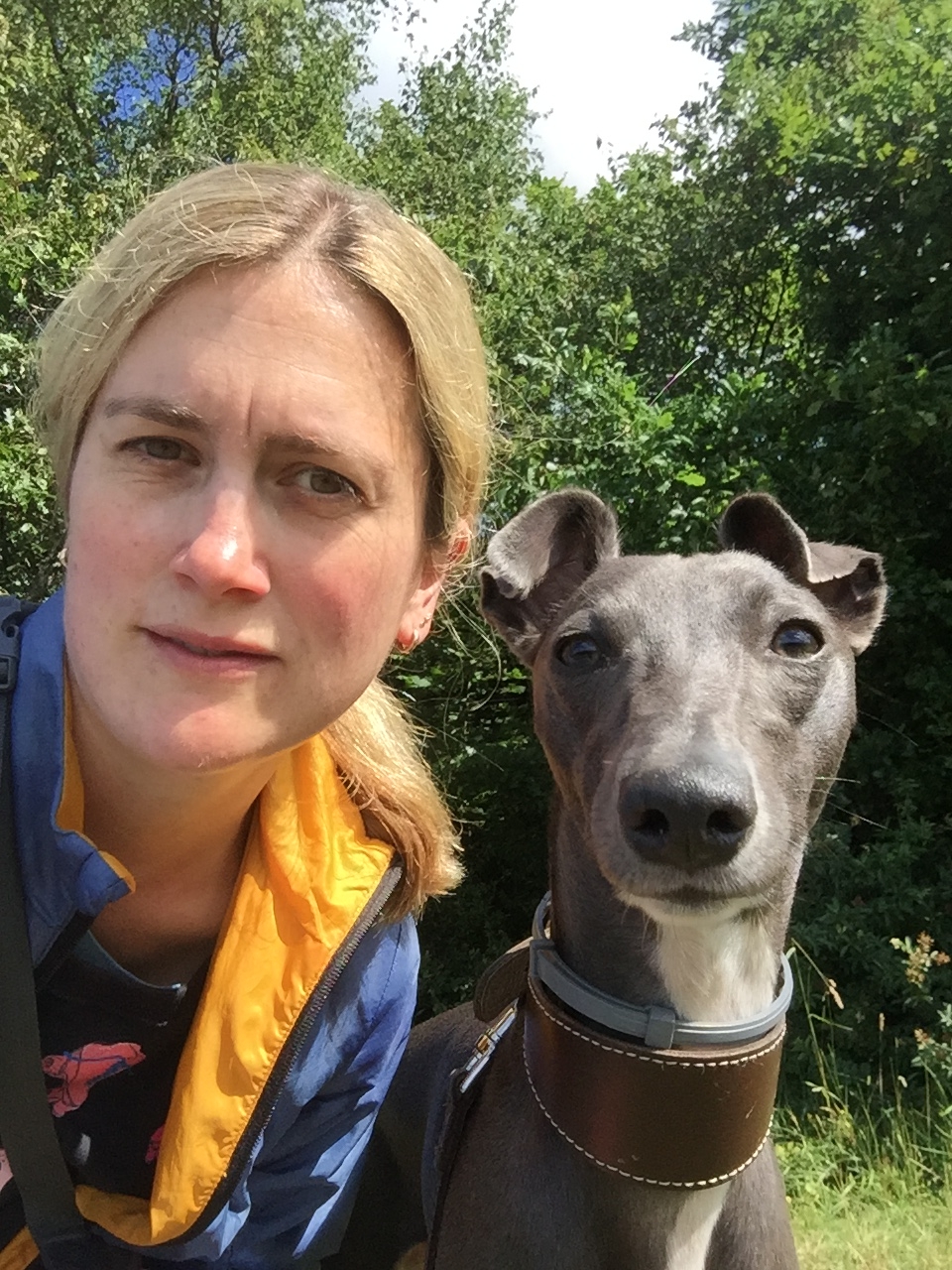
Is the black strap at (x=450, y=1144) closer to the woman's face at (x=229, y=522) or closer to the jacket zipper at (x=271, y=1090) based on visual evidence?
the jacket zipper at (x=271, y=1090)

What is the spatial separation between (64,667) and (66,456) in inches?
18.1

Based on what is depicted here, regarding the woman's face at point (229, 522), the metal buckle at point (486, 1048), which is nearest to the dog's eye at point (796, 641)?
the woman's face at point (229, 522)

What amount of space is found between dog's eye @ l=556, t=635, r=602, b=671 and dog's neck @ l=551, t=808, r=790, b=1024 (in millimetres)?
361

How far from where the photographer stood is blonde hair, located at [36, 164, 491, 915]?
5.71 ft

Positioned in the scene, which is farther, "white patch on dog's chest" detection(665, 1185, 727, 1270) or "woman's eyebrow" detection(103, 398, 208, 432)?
"white patch on dog's chest" detection(665, 1185, 727, 1270)

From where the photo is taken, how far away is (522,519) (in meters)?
2.20

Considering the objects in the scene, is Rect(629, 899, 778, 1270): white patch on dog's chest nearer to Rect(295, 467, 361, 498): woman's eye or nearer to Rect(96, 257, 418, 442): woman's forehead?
Rect(295, 467, 361, 498): woman's eye

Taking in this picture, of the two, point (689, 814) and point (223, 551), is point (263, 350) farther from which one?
point (689, 814)

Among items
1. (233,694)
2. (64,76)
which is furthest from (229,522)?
(64,76)

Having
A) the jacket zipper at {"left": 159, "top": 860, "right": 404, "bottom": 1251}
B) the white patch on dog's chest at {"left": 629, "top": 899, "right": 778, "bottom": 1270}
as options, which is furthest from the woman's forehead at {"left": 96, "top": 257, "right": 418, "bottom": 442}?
the white patch on dog's chest at {"left": 629, "top": 899, "right": 778, "bottom": 1270}

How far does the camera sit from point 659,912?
1739mm

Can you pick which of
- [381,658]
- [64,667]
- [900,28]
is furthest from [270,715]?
[900,28]

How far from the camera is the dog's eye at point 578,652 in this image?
2.00 meters

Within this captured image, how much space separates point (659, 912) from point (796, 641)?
65 cm
